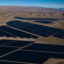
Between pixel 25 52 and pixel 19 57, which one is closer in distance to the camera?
pixel 19 57

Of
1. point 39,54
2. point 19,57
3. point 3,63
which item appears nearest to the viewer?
point 3,63

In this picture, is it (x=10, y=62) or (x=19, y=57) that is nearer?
(x=10, y=62)

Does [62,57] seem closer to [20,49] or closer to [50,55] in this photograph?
[50,55]

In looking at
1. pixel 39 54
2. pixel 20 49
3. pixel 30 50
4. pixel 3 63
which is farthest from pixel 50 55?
pixel 3 63

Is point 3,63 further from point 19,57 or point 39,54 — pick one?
point 39,54

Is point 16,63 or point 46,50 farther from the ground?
point 46,50

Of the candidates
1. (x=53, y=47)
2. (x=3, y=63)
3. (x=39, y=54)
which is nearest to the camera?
(x=3, y=63)

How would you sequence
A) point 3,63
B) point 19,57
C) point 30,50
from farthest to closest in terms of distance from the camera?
1. point 30,50
2. point 19,57
3. point 3,63

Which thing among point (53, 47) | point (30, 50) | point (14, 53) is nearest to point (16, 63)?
point (14, 53)

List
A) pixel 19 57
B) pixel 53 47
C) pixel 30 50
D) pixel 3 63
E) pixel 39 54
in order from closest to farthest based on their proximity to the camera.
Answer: pixel 3 63 < pixel 19 57 < pixel 39 54 < pixel 30 50 < pixel 53 47
